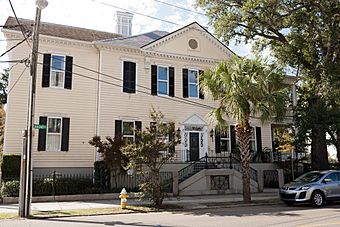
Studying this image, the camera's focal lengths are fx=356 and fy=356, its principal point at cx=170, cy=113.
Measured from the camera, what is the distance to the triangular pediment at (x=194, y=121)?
24.9 m

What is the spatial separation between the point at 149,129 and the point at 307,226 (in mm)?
7353

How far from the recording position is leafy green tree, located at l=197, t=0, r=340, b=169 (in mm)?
22203

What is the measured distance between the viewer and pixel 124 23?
29359mm

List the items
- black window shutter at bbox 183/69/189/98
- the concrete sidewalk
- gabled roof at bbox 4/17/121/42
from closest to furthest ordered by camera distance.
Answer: the concrete sidewalk < gabled roof at bbox 4/17/121/42 < black window shutter at bbox 183/69/189/98

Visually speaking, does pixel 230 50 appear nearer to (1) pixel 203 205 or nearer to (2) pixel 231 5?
(2) pixel 231 5

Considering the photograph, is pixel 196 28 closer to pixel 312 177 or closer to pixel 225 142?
pixel 225 142

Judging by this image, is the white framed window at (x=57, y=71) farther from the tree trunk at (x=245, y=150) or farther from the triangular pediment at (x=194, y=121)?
the tree trunk at (x=245, y=150)

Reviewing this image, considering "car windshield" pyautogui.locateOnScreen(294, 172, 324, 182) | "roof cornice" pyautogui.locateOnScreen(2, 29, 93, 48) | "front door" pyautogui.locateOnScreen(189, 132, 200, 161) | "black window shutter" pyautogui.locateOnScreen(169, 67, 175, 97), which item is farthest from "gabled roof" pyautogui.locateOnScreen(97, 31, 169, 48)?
"car windshield" pyautogui.locateOnScreen(294, 172, 324, 182)

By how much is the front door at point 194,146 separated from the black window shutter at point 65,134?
8.42 metres

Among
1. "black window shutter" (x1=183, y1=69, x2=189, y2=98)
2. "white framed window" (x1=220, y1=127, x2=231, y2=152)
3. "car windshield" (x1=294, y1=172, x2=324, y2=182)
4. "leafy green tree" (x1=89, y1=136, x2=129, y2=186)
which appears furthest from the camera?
"white framed window" (x1=220, y1=127, x2=231, y2=152)

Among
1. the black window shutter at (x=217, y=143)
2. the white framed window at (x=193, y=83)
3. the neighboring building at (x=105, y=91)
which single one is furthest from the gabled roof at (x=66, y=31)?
the black window shutter at (x=217, y=143)

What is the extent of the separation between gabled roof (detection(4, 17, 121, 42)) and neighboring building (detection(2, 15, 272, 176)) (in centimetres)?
9

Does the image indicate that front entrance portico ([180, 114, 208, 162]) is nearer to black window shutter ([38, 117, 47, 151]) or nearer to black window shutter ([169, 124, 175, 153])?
black window shutter ([38, 117, 47, 151])

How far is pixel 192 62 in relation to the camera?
1014 inches
